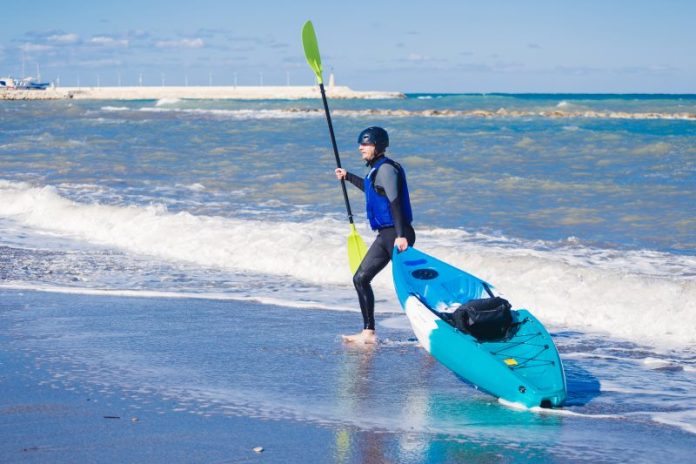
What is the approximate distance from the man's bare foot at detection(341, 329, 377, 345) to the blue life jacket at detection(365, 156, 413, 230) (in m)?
0.76

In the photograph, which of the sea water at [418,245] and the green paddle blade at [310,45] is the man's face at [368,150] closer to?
the sea water at [418,245]

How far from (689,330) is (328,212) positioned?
25.5 ft

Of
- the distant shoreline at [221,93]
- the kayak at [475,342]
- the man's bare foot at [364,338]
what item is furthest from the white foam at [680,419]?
the distant shoreline at [221,93]

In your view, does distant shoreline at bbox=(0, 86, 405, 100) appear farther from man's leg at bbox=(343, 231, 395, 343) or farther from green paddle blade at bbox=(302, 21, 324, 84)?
man's leg at bbox=(343, 231, 395, 343)

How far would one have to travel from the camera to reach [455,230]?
12273mm

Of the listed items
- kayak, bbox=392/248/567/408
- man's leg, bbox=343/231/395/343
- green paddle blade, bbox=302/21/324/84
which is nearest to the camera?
kayak, bbox=392/248/567/408

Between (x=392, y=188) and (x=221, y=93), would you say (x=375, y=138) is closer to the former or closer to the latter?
(x=392, y=188)

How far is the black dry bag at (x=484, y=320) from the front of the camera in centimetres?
562

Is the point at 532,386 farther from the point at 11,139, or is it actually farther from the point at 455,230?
the point at 11,139

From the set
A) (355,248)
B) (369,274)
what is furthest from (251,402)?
(355,248)

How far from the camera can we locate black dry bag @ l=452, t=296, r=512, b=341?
562 centimetres

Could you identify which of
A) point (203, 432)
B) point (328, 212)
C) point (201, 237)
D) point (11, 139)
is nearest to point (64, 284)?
point (201, 237)

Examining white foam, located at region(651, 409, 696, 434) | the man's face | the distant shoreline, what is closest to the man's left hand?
the man's face

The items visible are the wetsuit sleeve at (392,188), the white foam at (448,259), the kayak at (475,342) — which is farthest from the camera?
the white foam at (448,259)
